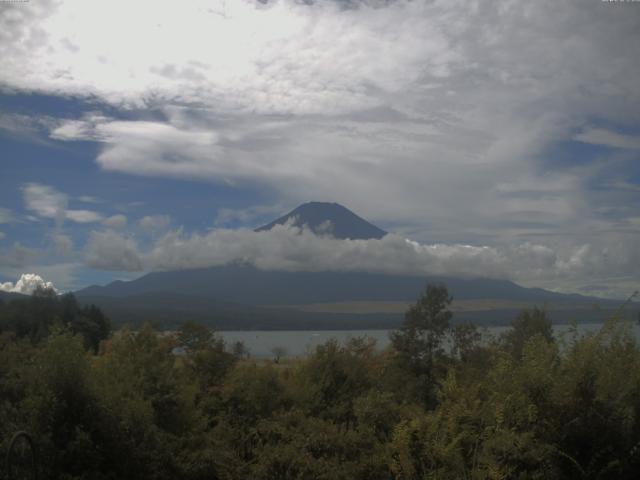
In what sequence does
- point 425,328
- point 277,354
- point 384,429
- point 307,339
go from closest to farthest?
point 384,429
point 425,328
point 277,354
point 307,339

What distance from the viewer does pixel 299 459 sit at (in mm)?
8289

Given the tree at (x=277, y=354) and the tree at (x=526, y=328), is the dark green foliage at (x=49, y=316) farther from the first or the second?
the tree at (x=526, y=328)

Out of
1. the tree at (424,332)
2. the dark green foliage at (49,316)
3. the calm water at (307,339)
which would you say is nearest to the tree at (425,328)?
the tree at (424,332)

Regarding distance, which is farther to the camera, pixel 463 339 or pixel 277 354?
pixel 277 354

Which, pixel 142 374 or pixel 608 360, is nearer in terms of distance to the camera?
pixel 608 360

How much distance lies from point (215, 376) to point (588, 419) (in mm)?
10394

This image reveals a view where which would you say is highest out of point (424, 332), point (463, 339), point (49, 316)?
point (424, 332)

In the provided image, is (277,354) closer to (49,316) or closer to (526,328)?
(526,328)

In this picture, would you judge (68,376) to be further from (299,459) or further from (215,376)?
(215,376)

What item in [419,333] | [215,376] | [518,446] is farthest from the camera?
[419,333]

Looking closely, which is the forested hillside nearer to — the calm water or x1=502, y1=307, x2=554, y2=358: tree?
the calm water

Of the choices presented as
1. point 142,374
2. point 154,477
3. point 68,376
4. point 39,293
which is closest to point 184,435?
point 142,374

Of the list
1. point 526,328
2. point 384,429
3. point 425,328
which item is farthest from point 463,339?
point 384,429

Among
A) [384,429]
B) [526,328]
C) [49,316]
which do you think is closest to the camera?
[384,429]
